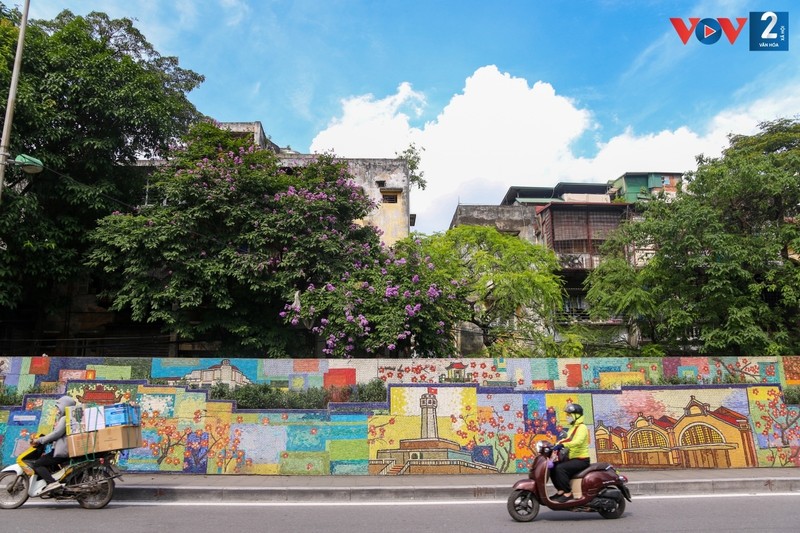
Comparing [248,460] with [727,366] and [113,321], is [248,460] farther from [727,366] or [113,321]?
[113,321]

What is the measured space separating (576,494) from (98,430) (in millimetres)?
6612

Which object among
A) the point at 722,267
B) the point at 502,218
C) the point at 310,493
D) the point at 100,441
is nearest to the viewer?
the point at 100,441

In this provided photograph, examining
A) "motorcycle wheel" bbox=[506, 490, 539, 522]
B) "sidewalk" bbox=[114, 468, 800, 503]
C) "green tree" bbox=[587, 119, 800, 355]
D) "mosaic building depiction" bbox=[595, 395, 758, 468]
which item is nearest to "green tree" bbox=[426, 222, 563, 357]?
"green tree" bbox=[587, 119, 800, 355]

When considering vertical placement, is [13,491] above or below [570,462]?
below

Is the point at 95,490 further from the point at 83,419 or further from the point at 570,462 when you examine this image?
the point at 570,462

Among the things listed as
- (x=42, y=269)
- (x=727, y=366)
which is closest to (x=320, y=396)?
(x=727, y=366)

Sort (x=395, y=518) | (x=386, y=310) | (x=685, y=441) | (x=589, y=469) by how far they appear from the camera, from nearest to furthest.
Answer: (x=589, y=469) < (x=395, y=518) < (x=685, y=441) < (x=386, y=310)

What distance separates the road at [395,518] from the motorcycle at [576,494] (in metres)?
0.15

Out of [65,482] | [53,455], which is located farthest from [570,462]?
[53,455]

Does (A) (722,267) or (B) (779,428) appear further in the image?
(A) (722,267)

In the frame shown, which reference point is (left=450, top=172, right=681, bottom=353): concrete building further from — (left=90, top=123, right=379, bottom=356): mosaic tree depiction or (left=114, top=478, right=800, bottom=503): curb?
(left=114, top=478, right=800, bottom=503): curb

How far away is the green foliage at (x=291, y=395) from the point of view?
1019cm

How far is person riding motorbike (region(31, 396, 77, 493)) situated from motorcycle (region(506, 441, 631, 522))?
6148mm

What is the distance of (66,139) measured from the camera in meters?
15.9
